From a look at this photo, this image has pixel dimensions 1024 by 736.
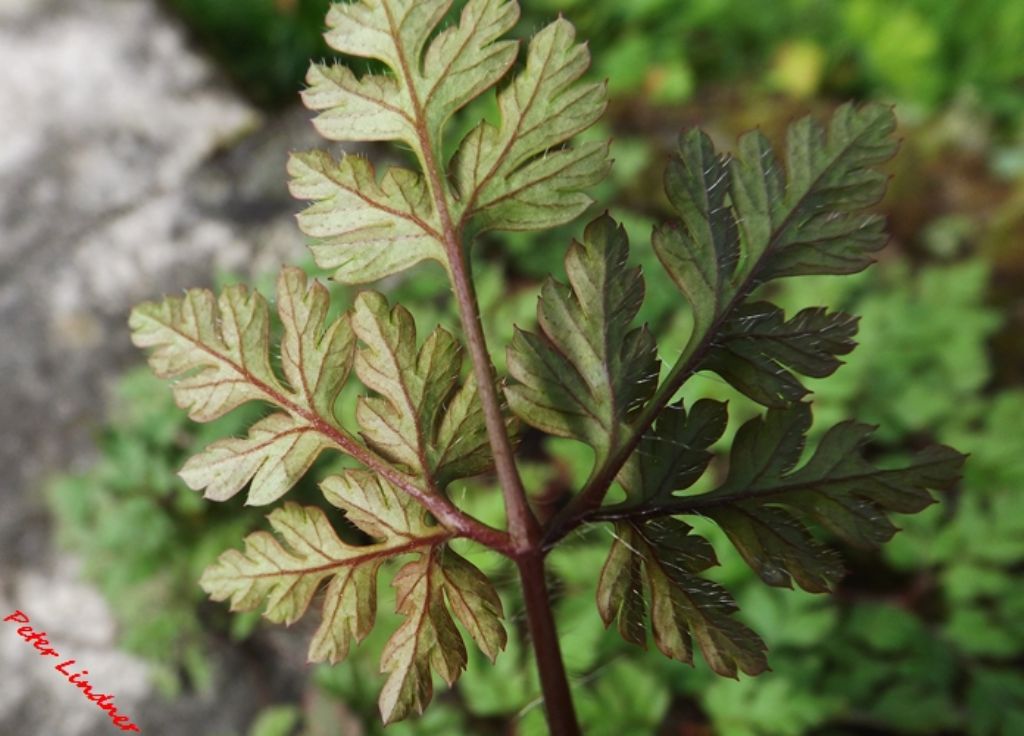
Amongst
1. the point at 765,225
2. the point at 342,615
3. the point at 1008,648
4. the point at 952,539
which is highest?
the point at 765,225

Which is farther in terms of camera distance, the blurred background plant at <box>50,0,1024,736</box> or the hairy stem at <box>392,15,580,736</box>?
the blurred background plant at <box>50,0,1024,736</box>

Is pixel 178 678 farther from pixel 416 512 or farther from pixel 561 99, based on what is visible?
pixel 561 99

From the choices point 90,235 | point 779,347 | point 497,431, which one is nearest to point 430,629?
point 497,431

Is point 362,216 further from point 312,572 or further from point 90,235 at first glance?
point 90,235

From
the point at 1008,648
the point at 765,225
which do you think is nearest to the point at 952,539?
the point at 1008,648

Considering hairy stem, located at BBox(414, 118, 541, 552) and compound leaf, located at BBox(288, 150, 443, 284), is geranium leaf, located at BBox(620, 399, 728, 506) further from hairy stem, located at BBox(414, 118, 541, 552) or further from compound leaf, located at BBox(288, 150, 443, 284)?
compound leaf, located at BBox(288, 150, 443, 284)
